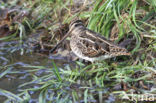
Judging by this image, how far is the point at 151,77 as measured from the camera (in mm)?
3719

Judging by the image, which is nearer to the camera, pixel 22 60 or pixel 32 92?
pixel 32 92

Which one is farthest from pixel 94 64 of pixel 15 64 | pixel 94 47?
pixel 15 64

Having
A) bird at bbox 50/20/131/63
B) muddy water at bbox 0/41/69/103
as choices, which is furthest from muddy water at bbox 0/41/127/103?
bird at bbox 50/20/131/63

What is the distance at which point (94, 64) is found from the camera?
4156mm

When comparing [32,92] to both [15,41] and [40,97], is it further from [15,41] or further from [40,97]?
[15,41]

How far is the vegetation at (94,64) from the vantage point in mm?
3629

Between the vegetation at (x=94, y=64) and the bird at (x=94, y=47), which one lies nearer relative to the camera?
the vegetation at (x=94, y=64)

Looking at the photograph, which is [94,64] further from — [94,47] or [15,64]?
[15,64]

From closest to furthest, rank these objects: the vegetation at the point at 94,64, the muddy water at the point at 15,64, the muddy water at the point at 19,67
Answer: the vegetation at the point at 94,64
the muddy water at the point at 19,67
the muddy water at the point at 15,64

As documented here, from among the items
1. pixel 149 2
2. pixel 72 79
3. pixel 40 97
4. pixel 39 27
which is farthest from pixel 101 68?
pixel 39 27

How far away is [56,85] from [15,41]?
6.35ft

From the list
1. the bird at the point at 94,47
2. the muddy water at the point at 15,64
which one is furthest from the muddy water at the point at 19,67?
the bird at the point at 94,47

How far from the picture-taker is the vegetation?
11.9 feet

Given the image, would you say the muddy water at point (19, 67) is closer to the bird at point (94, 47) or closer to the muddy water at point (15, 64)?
the muddy water at point (15, 64)
